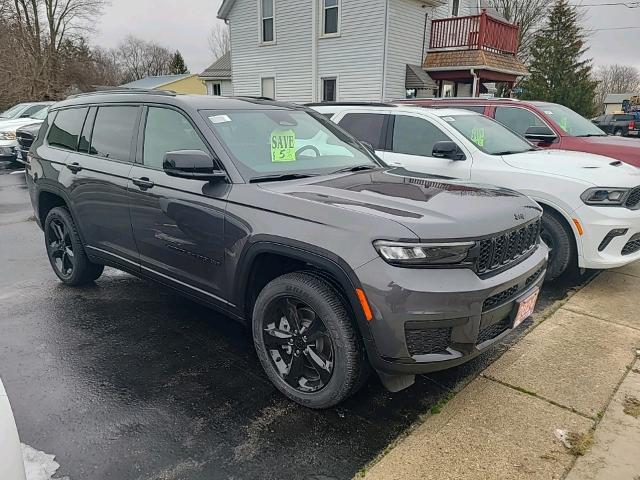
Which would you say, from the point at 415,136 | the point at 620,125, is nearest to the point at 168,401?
the point at 415,136

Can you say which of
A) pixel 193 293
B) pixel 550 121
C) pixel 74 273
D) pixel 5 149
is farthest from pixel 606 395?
pixel 5 149

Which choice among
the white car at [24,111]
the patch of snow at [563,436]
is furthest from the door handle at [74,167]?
the white car at [24,111]

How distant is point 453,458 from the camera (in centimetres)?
248

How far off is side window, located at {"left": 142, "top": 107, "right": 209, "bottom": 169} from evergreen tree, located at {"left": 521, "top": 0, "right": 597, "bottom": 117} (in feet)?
88.5

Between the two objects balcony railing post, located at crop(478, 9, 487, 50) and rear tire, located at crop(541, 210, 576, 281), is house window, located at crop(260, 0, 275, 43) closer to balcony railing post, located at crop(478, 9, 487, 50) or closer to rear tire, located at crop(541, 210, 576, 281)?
balcony railing post, located at crop(478, 9, 487, 50)

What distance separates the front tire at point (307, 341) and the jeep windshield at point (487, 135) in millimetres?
3463

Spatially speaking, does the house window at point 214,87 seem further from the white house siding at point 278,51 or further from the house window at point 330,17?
the house window at point 330,17

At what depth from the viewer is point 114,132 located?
4.00 metres

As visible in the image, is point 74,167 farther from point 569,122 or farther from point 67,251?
point 569,122

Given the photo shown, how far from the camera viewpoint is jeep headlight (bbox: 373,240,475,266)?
2398mm

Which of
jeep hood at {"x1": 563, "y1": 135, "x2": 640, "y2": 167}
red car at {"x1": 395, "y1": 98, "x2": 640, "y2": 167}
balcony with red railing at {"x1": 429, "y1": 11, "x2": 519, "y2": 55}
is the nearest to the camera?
jeep hood at {"x1": 563, "y1": 135, "x2": 640, "y2": 167}

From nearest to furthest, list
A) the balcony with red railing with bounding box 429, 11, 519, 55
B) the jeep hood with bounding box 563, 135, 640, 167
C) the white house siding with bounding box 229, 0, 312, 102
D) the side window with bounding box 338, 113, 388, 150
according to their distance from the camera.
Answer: the side window with bounding box 338, 113, 388, 150 → the jeep hood with bounding box 563, 135, 640, 167 → the balcony with red railing with bounding box 429, 11, 519, 55 → the white house siding with bounding box 229, 0, 312, 102

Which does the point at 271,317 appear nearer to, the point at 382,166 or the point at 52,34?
the point at 382,166

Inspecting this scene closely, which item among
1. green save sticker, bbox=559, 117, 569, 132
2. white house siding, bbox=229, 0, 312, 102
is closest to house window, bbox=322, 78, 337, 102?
white house siding, bbox=229, 0, 312, 102
